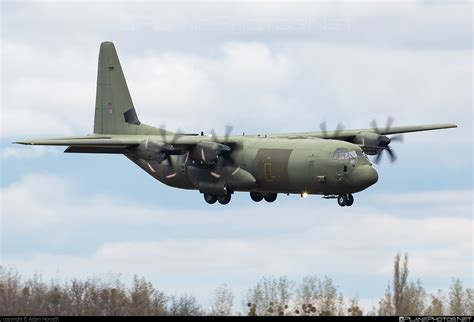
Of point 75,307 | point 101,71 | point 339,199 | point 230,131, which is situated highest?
point 101,71

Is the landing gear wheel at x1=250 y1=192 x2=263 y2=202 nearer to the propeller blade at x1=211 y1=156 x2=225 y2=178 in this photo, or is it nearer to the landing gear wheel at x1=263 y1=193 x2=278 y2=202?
the landing gear wheel at x1=263 y1=193 x2=278 y2=202

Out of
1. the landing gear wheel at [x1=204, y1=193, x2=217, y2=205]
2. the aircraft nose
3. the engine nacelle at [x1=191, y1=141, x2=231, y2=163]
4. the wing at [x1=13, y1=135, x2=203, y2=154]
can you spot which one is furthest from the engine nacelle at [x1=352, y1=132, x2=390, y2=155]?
the wing at [x1=13, y1=135, x2=203, y2=154]

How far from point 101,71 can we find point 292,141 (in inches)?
636

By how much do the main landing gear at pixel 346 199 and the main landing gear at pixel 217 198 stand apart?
22.2 ft

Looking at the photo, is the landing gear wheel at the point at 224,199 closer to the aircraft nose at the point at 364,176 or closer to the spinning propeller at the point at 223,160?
the spinning propeller at the point at 223,160

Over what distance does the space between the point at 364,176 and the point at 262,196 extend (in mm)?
8804

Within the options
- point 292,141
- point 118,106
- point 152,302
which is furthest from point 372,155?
point 152,302

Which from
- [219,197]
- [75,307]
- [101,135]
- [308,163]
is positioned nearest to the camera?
[75,307]

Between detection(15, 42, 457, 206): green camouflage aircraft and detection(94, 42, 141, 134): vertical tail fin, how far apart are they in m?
1.43

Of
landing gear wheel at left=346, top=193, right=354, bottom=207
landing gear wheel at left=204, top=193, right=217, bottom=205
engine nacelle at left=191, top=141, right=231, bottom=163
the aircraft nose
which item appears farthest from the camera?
landing gear wheel at left=204, top=193, right=217, bottom=205

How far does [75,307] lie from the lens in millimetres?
48281

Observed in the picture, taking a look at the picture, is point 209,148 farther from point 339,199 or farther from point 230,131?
point 339,199

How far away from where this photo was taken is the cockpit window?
5700 cm

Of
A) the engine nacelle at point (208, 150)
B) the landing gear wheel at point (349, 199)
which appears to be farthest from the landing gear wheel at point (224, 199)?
the landing gear wheel at point (349, 199)
